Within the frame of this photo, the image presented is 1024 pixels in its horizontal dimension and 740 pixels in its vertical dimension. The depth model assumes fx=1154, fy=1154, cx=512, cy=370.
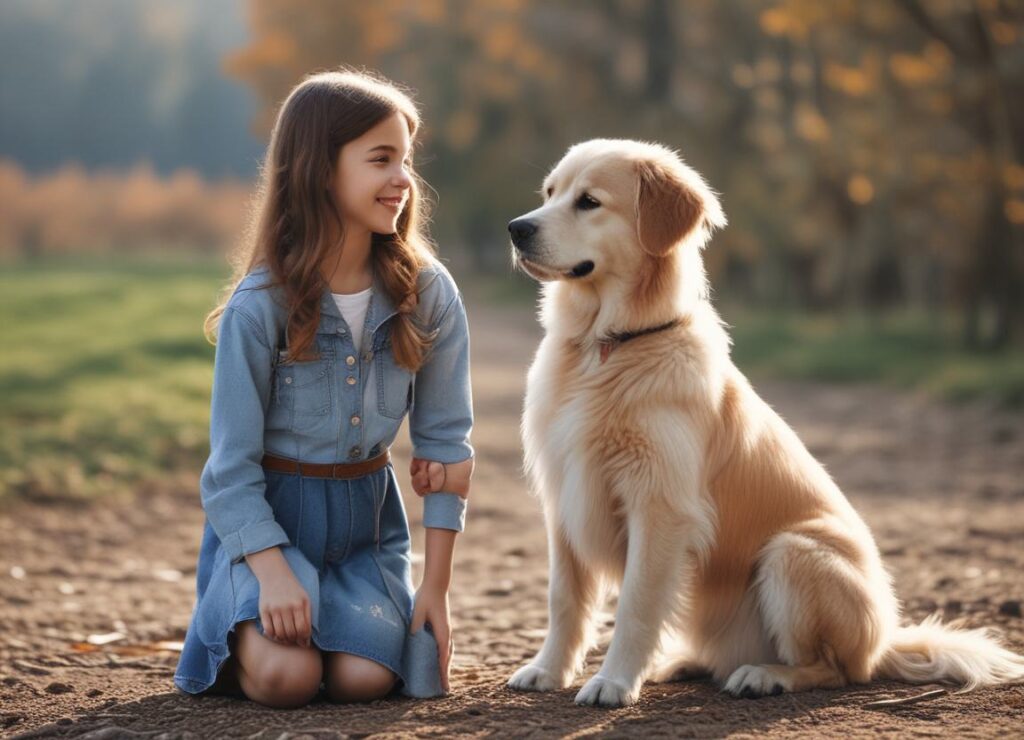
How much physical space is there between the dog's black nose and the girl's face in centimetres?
43

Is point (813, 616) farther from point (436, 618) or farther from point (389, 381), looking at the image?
point (389, 381)

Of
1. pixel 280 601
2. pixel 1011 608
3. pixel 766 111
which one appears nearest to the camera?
pixel 280 601

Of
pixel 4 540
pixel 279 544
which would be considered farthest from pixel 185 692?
pixel 4 540

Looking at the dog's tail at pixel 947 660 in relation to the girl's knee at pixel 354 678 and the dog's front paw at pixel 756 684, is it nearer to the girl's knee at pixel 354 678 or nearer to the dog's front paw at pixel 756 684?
the dog's front paw at pixel 756 684

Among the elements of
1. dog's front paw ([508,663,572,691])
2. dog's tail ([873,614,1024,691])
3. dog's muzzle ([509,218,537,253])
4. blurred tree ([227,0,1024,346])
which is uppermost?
blurred tree ([227,0,1024,346])

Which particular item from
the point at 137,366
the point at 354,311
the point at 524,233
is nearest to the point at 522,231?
the point at 524,233

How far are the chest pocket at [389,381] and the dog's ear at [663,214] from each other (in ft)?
3.07

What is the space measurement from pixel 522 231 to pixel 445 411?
26.3 inches

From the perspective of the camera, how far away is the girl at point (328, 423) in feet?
11.5

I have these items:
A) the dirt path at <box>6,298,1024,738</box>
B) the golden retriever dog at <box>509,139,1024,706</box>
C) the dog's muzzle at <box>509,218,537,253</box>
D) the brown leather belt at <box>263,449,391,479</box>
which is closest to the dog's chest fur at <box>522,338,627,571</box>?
the golden retriever dog at <box>509,139,1024,706</box>

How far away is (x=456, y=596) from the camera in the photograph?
17.8 ft

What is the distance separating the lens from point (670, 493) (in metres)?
3.60

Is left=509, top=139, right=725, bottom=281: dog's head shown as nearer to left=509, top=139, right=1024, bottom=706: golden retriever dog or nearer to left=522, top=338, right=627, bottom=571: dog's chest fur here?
left=509, top=139, right=1024, bottom=706: golden retriever dog

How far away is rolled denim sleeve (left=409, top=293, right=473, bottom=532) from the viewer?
3863 mm
